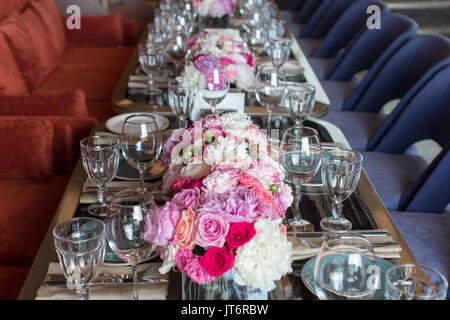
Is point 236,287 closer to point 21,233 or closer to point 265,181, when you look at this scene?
point 265,181

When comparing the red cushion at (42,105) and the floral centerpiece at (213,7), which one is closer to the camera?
the red cushion at (42,105)

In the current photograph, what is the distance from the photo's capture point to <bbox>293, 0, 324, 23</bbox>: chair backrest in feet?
16.0

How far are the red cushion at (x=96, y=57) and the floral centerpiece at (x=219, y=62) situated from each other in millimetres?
1595

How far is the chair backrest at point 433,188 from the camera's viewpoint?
1.96m

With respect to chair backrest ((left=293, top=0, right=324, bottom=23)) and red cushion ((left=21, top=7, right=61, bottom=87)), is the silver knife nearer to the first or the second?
red cushion ((left=21, top=7, right=61, bottom=87))

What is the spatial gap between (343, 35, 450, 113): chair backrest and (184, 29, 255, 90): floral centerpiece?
0.76m

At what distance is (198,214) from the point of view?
109cm

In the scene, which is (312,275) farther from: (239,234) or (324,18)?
(324,18)

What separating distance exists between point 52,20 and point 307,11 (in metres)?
2.19

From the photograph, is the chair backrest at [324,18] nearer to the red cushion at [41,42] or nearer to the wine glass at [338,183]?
the red cushion at [41,42]

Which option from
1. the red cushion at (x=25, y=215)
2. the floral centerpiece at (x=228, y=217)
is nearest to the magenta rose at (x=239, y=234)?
the floral centerpiece at (x=228, y=217)

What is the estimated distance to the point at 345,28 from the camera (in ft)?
12.5

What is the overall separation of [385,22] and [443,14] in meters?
4.65

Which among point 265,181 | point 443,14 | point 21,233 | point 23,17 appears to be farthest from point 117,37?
point 443,14
